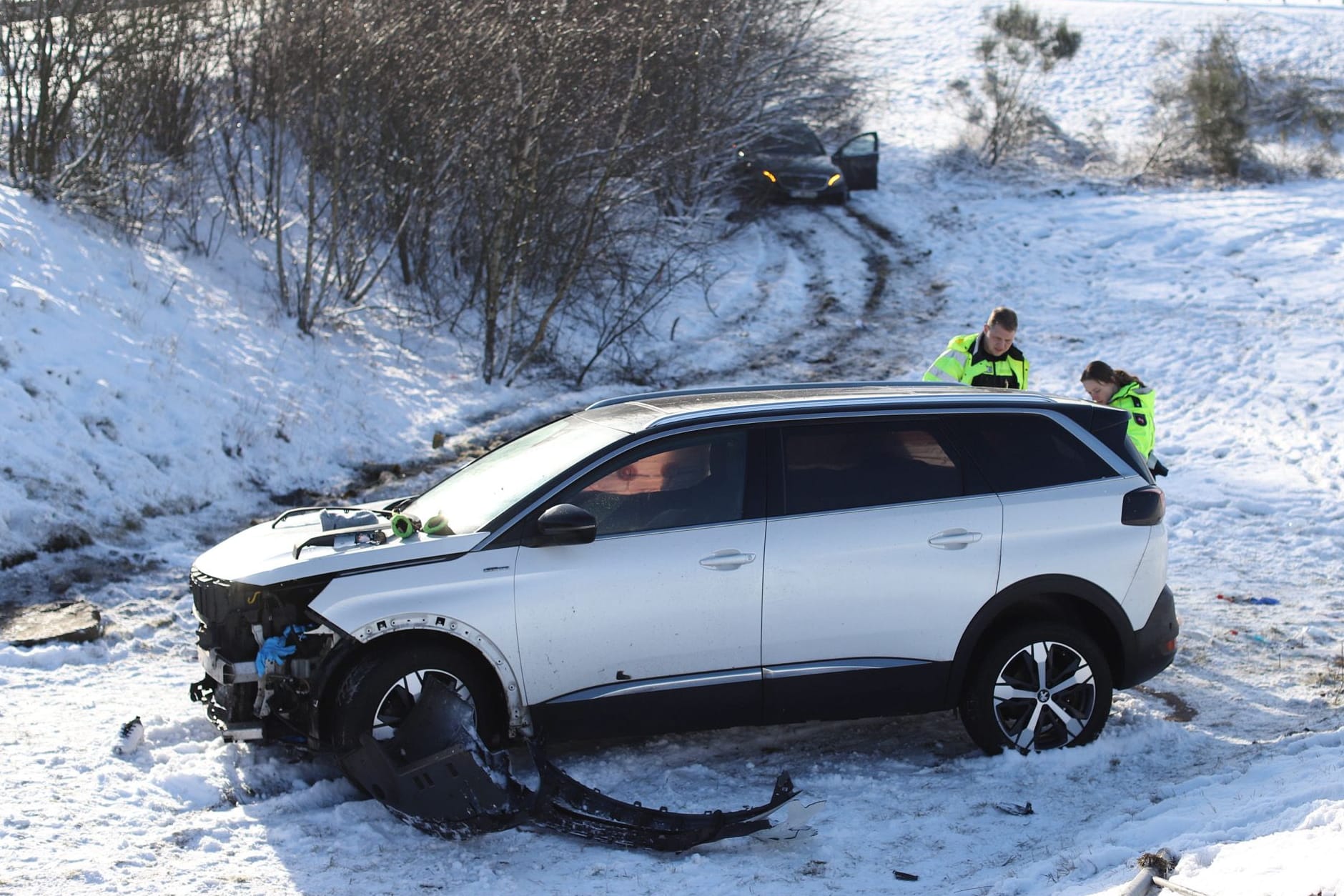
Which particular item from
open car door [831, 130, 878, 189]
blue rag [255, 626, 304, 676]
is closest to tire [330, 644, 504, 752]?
blue rag [255, 626, 304, 676]

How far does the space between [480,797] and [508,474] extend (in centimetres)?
157

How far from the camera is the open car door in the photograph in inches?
973

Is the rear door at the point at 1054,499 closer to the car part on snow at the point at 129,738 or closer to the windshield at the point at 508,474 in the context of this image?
the windshield at the point at 508,474

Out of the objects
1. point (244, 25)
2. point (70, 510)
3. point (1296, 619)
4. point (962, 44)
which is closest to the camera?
point (1296, 619)

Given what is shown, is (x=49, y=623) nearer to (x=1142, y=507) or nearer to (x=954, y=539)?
(x=954, y=539)

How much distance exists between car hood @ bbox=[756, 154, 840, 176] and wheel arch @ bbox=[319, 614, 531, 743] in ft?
61.9

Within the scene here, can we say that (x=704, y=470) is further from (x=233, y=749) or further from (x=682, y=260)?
(x=682, y=260)

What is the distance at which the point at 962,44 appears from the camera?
40594 mm

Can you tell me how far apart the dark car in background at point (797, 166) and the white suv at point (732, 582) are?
17342 millimetres

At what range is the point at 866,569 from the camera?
18.1ft

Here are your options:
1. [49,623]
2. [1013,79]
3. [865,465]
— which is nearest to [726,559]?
[865,465]

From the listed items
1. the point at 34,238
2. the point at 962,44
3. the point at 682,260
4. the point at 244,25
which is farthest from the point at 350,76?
the point at 962,44

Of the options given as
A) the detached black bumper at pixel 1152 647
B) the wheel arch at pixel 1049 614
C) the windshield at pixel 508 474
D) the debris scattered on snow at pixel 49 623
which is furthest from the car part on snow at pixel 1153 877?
the debris scattered on snow at pixel 49 623

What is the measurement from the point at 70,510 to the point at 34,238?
14.3 feet
